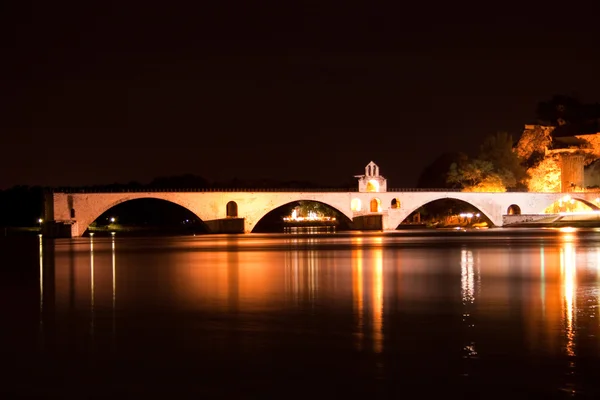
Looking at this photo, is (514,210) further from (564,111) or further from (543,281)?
(543,281)

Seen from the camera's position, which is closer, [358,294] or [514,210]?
[358,294]

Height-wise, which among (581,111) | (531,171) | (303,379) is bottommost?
(303,379)

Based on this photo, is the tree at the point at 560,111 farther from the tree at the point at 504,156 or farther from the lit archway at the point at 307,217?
the lit archway at the point at 307,217

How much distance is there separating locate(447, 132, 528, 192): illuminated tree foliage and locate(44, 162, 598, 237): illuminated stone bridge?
4118 mm

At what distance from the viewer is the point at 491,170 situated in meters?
94.9

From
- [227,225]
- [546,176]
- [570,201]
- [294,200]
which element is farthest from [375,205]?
[546,176]

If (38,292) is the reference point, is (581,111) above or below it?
above

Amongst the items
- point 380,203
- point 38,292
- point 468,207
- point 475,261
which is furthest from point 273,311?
point 468,207

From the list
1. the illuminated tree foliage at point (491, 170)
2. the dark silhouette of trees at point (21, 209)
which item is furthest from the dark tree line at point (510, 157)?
the dark silhouette of trees at point (21, 209)

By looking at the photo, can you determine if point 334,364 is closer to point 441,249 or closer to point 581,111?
point 441,249

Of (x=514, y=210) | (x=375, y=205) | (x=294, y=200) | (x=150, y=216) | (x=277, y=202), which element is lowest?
(x=514, y=210)

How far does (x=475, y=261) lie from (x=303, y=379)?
2254 cm

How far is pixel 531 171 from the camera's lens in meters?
105

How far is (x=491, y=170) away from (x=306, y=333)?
82278 millimetres
